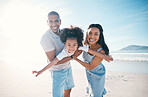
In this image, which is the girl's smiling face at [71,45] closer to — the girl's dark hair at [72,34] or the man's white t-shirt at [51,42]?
the girl's dark hair at [72,34]

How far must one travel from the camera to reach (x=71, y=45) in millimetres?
2150

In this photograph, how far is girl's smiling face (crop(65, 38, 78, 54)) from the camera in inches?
84.7

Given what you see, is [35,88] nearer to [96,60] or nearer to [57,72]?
[57,72]

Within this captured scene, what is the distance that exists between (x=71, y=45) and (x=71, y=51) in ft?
0.42

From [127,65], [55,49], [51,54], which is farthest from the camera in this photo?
[127,65]

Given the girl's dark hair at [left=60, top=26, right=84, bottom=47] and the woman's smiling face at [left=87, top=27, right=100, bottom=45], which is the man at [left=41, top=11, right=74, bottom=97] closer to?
the girl's dark hair at [left=60, top=26, right=84, bottom=47]

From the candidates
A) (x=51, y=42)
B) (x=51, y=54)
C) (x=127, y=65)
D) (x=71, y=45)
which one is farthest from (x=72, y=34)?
(x=127, y=65)

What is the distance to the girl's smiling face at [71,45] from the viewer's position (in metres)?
2.15

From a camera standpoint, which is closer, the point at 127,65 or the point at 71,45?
the point at 71,45

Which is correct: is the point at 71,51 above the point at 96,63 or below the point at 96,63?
above

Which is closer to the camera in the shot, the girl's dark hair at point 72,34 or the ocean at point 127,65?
the girl's dark hair at point 72,34

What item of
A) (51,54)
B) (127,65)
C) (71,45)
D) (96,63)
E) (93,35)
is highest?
(93,35)

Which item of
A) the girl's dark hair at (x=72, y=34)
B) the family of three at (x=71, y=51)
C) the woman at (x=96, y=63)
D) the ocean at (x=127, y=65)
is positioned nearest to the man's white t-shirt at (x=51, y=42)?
the family of three at (x=71, y=51)

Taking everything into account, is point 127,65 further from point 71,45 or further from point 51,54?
point 51,54
